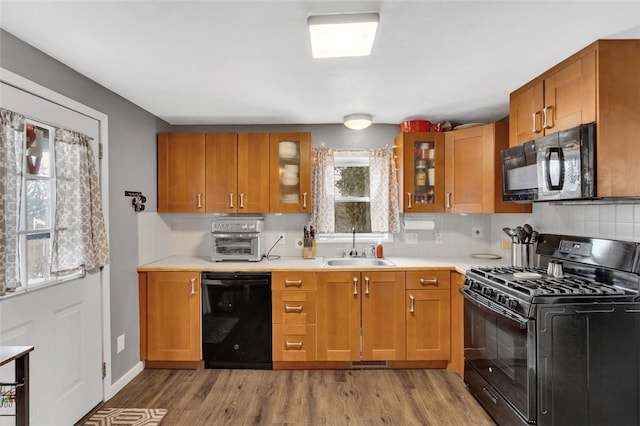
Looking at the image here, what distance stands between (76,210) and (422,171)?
9.22 ft

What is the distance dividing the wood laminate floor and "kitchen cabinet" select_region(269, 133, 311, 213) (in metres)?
1.51

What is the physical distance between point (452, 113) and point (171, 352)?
329 centimetres

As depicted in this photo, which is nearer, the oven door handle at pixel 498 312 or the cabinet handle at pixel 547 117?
the oven door handle at pixel 498 312

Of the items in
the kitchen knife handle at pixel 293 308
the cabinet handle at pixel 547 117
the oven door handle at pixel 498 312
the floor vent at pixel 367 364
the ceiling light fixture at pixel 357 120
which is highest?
the ceiling light fixture at pixel 357 120

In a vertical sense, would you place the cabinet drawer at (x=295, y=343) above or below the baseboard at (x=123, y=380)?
above

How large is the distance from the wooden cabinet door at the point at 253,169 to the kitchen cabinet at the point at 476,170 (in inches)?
68.0

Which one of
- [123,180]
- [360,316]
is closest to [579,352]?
[360,316]

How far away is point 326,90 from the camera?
8.16 ft

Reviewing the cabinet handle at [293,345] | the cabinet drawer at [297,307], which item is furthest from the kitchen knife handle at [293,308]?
the cabinet handle at [293,345]

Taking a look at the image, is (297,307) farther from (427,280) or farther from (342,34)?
(342,34)

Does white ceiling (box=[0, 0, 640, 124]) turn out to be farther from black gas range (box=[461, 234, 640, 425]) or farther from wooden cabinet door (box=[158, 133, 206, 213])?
black gas range (box=[461, 234, 640, 425])

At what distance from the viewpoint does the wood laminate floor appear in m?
2.28

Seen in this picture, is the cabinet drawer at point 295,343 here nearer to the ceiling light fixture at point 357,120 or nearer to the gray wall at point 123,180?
the gray wall at point 123,180

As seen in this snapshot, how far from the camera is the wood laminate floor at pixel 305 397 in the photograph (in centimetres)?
228
